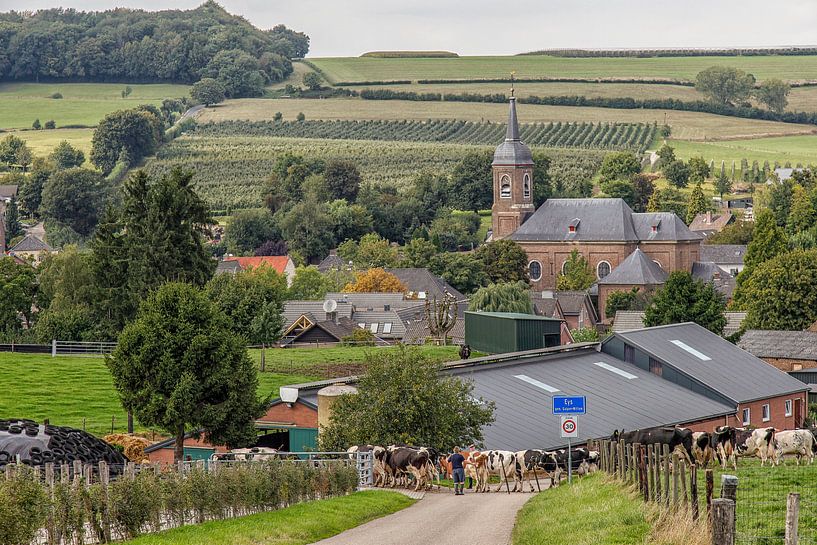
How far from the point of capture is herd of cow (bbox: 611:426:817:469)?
1603 inches

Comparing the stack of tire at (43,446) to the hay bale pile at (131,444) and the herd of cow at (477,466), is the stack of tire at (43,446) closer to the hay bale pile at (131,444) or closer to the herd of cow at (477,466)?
the herd of cow at (477,466)

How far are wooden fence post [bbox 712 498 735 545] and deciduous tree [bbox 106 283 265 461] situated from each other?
100ft

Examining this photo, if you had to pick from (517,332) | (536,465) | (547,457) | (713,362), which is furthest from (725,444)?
(517,332)

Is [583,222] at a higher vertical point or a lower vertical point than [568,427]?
higher

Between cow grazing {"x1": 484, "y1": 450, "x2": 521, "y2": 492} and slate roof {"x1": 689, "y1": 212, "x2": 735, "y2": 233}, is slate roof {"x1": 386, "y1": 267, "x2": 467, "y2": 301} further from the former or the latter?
cow grazing {"x1": 484, "y1": 450, "x2": 521, "y2": 492}

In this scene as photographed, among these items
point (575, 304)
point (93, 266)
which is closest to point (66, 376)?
point (93, 266)

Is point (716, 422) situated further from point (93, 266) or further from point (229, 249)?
point (229, 249)

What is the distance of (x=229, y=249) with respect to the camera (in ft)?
551

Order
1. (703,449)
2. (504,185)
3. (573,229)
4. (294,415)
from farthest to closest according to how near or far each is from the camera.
Result: 1. (504,185)
2. (573,229)
3. (294,415)
4. (703,449)

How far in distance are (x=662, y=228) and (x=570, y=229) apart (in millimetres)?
8751

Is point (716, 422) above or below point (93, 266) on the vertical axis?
below

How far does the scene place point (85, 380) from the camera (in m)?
70.2

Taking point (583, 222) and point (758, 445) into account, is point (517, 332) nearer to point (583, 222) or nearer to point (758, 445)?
point (758, 445)

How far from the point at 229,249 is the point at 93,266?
81920 mm
